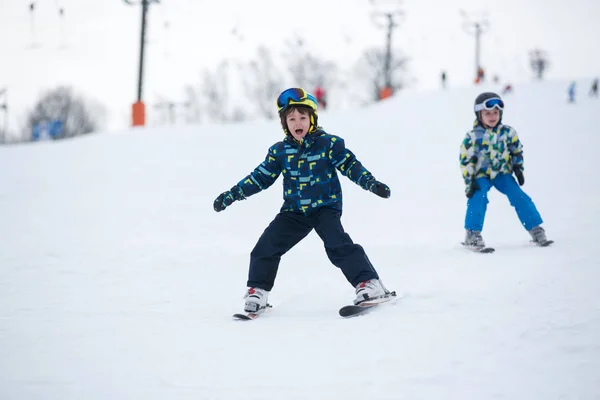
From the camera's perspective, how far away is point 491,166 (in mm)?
5324

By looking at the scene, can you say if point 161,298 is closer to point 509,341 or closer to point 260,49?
point 509,341

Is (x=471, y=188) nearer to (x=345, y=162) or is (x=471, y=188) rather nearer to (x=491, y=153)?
(x=491, y=153)

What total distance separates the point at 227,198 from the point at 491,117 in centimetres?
281

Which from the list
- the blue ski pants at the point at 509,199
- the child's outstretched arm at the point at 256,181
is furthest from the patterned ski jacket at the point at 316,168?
the blue ski pants at the point at 509,199

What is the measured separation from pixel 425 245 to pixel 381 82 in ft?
179

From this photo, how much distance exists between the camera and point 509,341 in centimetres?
269

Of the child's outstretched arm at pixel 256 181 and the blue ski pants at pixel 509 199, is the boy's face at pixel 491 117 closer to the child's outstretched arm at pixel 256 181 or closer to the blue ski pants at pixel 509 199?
the blue ski pants at pixel 509 199

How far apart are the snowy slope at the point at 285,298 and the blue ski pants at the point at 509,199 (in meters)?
0.32

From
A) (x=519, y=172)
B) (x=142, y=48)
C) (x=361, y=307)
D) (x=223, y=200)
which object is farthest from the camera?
(x=142, y=48)

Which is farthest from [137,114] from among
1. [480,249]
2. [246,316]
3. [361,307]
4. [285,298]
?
[361,307]

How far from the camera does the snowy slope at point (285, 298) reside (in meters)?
2.43

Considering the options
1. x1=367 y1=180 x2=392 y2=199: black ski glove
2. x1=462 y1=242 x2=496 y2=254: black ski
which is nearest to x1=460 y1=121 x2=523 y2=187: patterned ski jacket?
x1=462 y1=242 x2=496 y2=254: black ski

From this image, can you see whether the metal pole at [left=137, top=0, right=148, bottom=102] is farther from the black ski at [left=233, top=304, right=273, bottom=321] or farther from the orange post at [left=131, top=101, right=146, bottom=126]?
the black ski at [left=233, top=304, right=273, bottom=321]

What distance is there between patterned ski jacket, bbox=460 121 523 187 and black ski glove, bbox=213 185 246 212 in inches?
98.5
